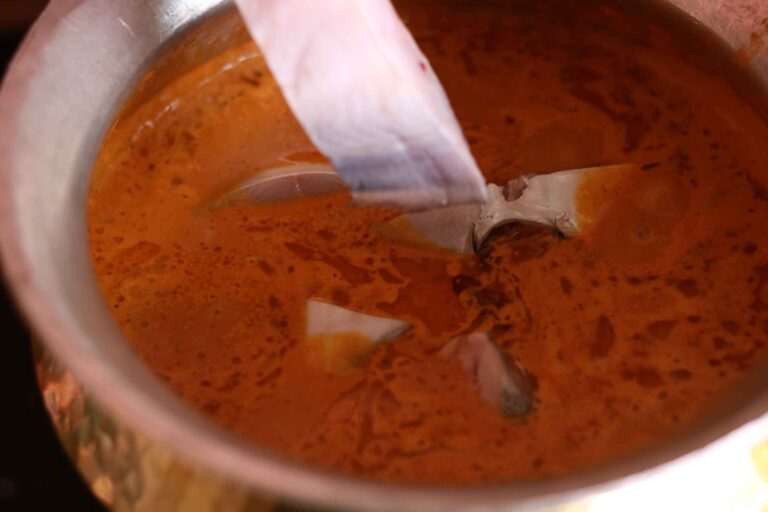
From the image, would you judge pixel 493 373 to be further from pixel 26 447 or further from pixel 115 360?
pixel 26 447

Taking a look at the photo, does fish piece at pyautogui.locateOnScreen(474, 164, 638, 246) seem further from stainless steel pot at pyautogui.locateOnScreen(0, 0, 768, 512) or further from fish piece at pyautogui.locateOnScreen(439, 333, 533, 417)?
stainless steel pot at pyautogui.locateOnScreen(0, 0, 768, 512)

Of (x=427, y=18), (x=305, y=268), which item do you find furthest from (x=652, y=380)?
(x=427, y=18)

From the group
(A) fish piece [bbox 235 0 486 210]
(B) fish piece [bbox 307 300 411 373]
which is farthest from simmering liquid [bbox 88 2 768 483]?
(A) fish piece [bbox 235 0 486 210]

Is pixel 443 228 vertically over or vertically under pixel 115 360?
over

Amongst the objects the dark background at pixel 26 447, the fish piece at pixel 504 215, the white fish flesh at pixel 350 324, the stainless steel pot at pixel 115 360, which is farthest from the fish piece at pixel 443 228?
the dark background at pixel 26 447

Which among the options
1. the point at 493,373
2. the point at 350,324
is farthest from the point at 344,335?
the point at 493,373

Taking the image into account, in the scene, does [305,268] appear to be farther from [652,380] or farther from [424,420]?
[652,380]
